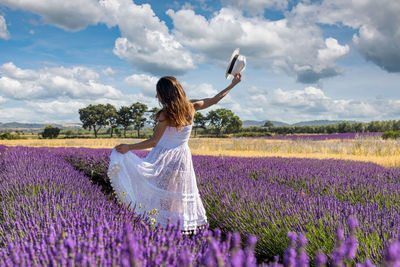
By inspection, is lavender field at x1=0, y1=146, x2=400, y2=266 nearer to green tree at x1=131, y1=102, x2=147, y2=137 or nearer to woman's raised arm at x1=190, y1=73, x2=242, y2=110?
woman's raised arm at x1=190, y1=73, x2=242, y2=110

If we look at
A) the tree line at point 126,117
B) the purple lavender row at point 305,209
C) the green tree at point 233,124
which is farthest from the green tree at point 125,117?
the purple lavender row at point 305,209

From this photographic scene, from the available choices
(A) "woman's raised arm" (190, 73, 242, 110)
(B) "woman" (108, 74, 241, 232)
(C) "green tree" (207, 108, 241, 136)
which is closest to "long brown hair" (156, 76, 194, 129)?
(B) "woman" (108, 74, 241, 232)

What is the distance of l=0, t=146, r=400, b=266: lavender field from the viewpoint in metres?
1.25

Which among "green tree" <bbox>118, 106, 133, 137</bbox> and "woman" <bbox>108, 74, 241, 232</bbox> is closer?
"woman" <bbox>108, 74, 241, 232</bbox>

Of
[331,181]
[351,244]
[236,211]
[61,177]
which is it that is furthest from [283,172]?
[351,244]

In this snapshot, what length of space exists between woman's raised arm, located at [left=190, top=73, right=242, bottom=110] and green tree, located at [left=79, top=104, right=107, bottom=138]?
258ft

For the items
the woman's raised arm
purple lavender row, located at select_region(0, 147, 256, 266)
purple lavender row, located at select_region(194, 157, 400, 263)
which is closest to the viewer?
purple lavender row, located at select_region(0, 147, 256, 266)

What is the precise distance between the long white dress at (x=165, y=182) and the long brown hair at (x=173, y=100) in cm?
18

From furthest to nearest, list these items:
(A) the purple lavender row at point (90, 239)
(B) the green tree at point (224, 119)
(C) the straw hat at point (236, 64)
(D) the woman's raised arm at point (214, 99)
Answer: (B) the green tree at point (224, 119) < (C) the straw hat at point (236, 64) < (D) the woman's raised arm at point (214, 99) < (A) the purple lavender row at point (90, 239)

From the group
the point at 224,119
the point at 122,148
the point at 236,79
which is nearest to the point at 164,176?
the point at 122,148

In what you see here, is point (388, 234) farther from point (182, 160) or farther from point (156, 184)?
point (156, 184)

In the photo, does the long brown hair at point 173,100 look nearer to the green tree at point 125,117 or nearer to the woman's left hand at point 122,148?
the woman's left hand at point 122,148

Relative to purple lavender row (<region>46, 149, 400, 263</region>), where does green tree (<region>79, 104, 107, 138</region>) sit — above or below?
above

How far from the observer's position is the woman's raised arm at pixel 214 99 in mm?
3318
